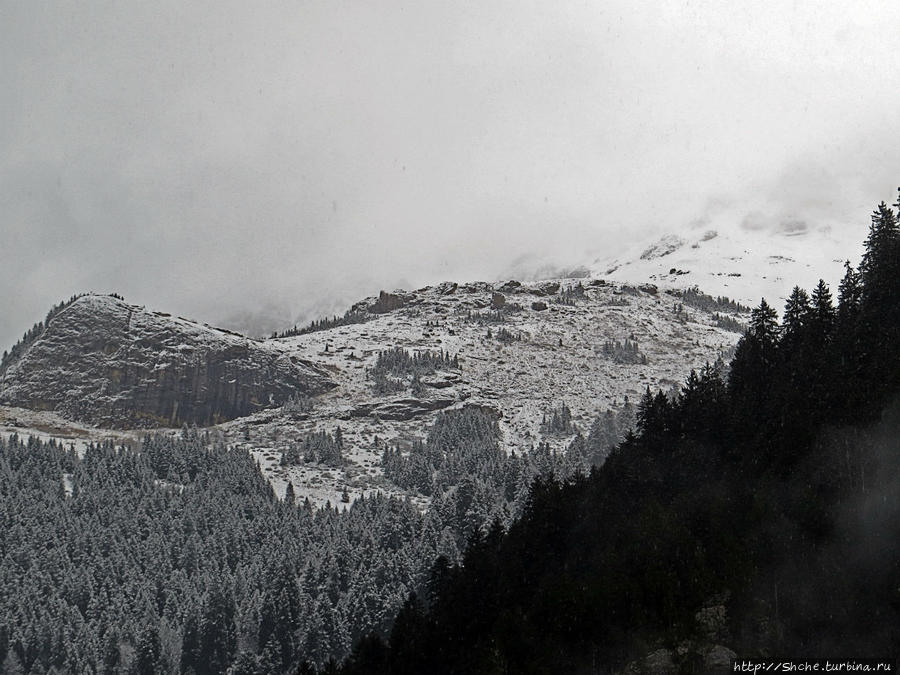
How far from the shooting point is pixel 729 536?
58.2 meters

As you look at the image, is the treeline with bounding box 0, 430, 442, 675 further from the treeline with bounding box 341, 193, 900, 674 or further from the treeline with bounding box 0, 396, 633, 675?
the treeline with bounding box 341, 193, 900, 674

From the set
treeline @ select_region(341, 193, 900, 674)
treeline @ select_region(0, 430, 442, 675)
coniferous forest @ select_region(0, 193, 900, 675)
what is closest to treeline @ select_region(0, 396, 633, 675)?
treeline @ select_region(0, 430, 442, 675)

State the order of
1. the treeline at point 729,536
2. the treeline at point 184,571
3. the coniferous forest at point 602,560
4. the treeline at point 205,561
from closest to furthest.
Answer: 1. the treeline at point 729,536
2. the coniferous forest at point 602,560
3. the treeline at point 184,571
4. the treeline at point 205,561

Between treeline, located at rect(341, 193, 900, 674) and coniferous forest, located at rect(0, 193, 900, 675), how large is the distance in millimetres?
172

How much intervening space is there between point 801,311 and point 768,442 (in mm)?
22044

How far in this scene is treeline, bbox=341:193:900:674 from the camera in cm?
5084

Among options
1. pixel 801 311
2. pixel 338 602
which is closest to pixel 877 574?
pixel 801 311

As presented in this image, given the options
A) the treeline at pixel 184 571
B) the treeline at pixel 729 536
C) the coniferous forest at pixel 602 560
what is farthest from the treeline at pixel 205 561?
the treeline at pixel 729 536

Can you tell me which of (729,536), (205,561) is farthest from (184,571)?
(729,536)

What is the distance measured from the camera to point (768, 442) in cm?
6869

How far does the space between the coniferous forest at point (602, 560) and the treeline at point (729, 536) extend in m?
0.17

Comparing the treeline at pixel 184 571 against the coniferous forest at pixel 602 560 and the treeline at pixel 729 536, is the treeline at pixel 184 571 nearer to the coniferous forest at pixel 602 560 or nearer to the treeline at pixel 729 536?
the coniferous forest at pixel 602 560

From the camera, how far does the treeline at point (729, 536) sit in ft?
167

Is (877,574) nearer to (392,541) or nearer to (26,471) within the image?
(392,541)
